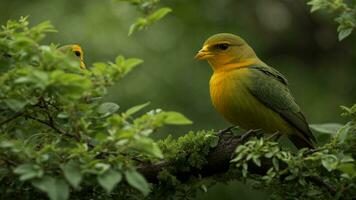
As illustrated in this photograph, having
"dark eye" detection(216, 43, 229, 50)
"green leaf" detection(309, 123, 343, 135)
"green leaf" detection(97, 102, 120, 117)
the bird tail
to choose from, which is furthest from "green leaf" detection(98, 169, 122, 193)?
"dark eye" detection(216, 43, 229, 50)

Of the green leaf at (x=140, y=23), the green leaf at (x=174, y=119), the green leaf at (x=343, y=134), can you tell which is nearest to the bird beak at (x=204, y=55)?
the green leaf at (x=343, y=134)

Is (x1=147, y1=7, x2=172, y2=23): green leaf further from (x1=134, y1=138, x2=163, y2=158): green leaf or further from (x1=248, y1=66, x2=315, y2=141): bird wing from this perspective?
(x1=248, y1=66, x2=315, y2=141): bird wing

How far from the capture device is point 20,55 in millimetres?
3381

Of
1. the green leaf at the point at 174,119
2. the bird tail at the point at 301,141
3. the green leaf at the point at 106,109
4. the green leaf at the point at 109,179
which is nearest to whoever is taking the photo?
the green leaf at the point at 109,179

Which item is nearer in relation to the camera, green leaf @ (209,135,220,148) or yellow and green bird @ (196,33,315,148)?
green leaf @ (209,135,220,148)

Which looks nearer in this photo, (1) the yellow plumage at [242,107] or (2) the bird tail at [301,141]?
(1) the yellow plumage at [242,107]

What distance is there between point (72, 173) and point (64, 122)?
1.82ft

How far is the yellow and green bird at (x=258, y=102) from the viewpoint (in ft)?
17.9

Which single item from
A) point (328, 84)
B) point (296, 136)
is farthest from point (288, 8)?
point (296, 136)

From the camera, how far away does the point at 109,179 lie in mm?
3004

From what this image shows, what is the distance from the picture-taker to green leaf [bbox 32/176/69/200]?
2.97 meters

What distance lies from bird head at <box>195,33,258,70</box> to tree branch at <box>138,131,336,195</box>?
1685 mm

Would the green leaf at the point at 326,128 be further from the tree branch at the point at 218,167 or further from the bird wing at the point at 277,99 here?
the tree branch at the point at 218,167

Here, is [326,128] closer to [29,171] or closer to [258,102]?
[258,102]
